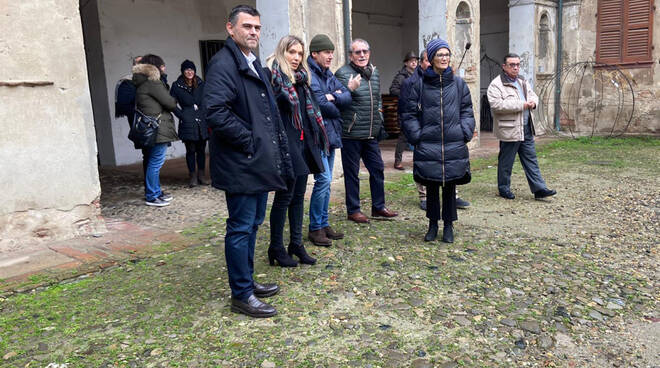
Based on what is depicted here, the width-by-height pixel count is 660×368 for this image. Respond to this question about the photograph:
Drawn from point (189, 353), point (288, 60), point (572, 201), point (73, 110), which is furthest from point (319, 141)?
point (572, 201)

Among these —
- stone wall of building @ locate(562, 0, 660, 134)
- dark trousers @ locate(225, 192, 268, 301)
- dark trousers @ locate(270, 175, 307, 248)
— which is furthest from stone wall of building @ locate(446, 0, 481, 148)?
dark trousers @ locate(225, 192, 268, 301)

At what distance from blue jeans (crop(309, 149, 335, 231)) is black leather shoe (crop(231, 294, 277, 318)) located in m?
1.48

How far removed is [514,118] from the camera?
648 cm

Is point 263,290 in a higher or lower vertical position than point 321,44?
lower

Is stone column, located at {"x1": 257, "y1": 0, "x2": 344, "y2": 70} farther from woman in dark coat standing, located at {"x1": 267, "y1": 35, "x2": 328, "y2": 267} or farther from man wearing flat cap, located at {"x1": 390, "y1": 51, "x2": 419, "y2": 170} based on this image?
woman in dark coat standing, located at {"x1": 267, "y1": 35, "x2": 328, "y2": 267}

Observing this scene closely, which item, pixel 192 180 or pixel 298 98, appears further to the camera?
pixel 192 180

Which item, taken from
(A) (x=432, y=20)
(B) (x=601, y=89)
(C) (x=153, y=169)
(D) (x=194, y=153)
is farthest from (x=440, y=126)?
(B) (x=601, y=89)

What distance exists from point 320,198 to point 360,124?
1024 mm

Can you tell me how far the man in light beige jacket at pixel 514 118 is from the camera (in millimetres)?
6465

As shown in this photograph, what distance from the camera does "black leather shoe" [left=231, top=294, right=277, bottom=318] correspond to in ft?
11.1

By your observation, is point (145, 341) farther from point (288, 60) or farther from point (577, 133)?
point (577, 133)

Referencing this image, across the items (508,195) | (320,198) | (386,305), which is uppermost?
(320,198)

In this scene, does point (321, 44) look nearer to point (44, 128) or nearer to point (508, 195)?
point (44, 128)

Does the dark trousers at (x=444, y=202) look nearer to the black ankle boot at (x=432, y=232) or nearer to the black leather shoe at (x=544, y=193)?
the black ankle boot at (x=432, y=232)
